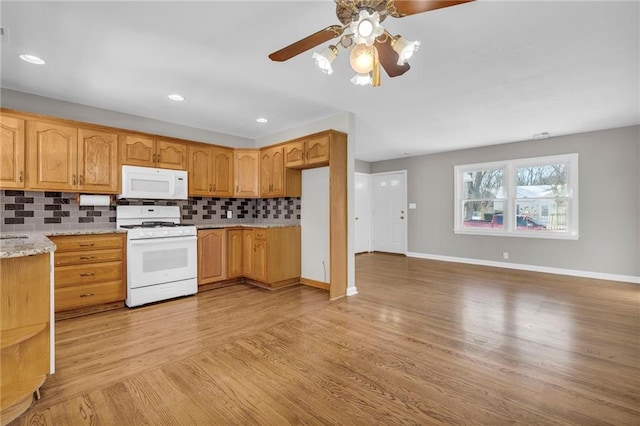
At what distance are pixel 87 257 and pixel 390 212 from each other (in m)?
6.12

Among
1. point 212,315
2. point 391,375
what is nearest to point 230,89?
point 212,315

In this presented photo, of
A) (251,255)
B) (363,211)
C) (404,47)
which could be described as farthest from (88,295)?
(363,211)

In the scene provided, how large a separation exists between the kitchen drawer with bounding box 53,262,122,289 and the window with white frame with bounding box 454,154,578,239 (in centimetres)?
608

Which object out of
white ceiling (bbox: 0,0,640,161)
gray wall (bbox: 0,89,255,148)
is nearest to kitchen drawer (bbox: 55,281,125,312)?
gray wall (bbox: 0,89,255,148)

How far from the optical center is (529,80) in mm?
2953

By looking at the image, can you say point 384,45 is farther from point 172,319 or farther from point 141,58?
point 172,319

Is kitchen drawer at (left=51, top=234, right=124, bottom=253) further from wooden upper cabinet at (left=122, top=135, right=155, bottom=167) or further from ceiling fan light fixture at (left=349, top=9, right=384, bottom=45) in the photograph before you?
ceiling fan light fixture at (left=349, top=9, right=384, bottom=45)

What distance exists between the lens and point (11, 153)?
2945mm

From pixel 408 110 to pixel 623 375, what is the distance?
3.24 metres

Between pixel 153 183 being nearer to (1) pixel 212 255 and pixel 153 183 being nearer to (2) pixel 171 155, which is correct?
(2) pixel 171 155

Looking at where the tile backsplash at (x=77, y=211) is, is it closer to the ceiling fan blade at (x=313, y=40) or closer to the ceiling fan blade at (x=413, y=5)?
the ceiling fan blade at (x=313, y=40)

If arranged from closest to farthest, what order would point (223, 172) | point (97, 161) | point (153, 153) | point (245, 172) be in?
point (97, 161) < point (153, 153) < point (223, 172) < point (245, 172)

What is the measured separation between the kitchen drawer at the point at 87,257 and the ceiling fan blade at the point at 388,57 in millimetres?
3423

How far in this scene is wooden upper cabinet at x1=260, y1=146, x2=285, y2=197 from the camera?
4363mm
